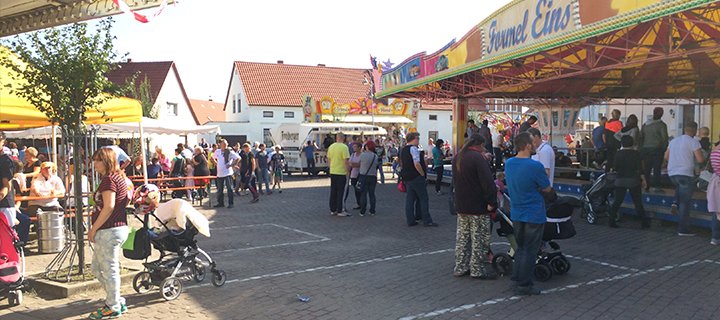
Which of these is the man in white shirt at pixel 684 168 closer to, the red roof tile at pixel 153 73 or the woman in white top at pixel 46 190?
the woman in white top at pixel 46 190

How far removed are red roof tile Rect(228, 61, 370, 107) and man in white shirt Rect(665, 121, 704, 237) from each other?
37810mm

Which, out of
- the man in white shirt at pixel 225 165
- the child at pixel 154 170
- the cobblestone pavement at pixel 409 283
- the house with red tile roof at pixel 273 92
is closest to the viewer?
the cobblestone pavement at pixel 409 283

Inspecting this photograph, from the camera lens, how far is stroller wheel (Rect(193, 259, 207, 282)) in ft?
22.0

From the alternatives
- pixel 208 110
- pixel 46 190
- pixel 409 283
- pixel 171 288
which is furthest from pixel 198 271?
pixel 208 110

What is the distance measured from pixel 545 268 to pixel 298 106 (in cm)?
4181

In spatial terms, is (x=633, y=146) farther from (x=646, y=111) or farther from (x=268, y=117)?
(x=268, y=117)

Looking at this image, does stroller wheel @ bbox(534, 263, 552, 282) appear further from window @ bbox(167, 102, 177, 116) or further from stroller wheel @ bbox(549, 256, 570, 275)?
window @ bbox(167, 102, 177, 116)

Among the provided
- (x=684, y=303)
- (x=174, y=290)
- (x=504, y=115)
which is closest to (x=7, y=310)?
(x=174, y=290)

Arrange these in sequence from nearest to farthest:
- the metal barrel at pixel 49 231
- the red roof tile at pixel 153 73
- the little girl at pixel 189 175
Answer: the metal barrel at pixel 49 231 → the little girl at pixel 189 175 → the red roof tile at pixel 153 73

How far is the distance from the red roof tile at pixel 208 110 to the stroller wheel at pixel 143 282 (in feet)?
200

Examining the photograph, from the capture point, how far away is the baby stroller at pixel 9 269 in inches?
234

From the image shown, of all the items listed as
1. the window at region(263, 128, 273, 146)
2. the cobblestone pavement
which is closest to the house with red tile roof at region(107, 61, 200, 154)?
the window at region(263, 128, 273, 146)

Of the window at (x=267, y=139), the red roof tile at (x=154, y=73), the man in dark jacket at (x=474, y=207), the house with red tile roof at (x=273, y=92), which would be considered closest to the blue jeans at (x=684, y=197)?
the man in dark jacket at (x=474, y=207)

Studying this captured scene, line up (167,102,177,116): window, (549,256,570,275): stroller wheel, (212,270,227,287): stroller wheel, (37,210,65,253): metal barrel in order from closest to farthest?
(212,270,227,287): stroller wheel → (549,256,570,275): stroller wheel → (37,210,65,253): metal barrel → (167,102,177,116): window
